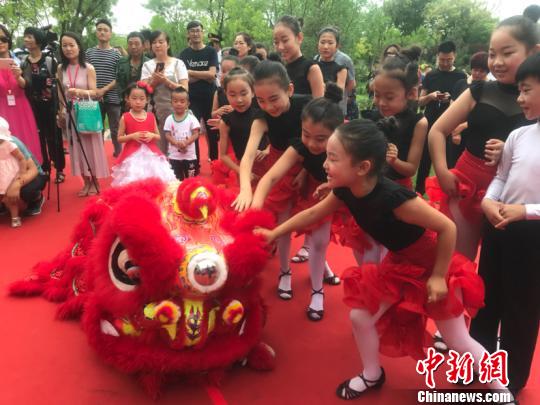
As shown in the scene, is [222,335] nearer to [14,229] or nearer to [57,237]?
[57,237]

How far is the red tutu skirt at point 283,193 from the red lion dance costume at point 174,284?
2.12ft

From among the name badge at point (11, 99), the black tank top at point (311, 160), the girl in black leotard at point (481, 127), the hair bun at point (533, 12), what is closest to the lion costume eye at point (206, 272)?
the black tank top at point (311, 160)

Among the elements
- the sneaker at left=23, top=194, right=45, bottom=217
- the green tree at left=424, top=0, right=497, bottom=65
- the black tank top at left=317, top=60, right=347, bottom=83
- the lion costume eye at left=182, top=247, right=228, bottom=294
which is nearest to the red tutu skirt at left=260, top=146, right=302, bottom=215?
the lion costume eye at left=182, top=247, right=228, bottom=294

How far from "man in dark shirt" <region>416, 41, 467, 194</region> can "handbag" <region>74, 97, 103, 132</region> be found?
3540 mm

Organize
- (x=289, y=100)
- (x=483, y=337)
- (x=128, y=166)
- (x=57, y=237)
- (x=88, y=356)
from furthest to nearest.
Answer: (x=128, y=166) → (x=57, y=237) → (x=289, y=100) → (x=88, y=356) → (x=483, y=337)

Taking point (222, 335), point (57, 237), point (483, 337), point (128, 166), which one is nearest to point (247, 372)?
point (222, 335)

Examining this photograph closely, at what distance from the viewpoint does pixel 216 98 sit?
482 cm

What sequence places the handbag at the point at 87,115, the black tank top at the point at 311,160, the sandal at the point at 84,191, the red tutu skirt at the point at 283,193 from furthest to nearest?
the sandal at the point at 84,191, the handbag at the point at 87,115, the red tutu skirt at the point at 283,193, the black tank top at the point at 311,160

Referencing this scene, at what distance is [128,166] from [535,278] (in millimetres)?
3676

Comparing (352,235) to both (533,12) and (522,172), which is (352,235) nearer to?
(522,172)

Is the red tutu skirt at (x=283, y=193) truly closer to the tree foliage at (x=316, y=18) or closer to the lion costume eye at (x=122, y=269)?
the lion costume eye at (x=122, y=269)

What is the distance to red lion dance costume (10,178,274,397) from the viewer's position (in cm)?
176

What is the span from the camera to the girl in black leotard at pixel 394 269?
1672mm

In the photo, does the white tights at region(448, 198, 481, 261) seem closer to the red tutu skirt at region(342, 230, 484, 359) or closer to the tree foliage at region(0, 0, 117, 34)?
the red tutu skirt at region(342, 230, 484, 359)
